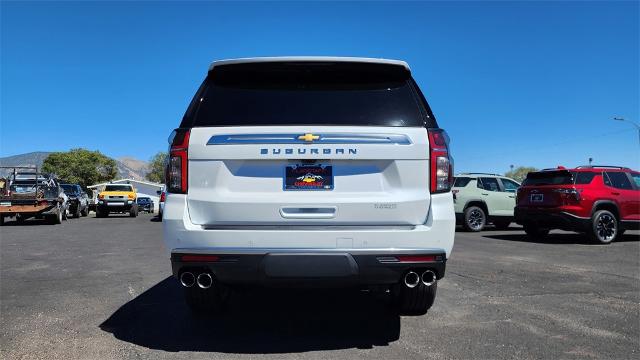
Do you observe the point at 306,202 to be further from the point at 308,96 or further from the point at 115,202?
the point at 115,202

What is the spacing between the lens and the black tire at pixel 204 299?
4090 millimetres

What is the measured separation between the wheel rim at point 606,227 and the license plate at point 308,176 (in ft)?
31.7

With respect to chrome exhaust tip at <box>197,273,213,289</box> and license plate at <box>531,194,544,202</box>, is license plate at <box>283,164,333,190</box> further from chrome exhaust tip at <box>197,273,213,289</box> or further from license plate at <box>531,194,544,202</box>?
license plate at <box>531,194,544,202</box>

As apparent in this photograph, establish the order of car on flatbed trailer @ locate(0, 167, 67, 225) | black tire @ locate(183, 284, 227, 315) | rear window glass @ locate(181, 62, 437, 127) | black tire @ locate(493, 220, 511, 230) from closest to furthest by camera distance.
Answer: rear window glass @ locate(181, 62, 437, 127), black tire @ locate(183, 284, 227, 315), black tire @ locate(493, 220, 511, 230), car on flatbed trailer @ locate(0, 167, 67, 225)

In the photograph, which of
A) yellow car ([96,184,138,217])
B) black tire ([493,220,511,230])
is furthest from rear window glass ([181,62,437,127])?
yellow car ([96,184,138,217])

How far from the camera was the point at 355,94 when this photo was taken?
147 inches

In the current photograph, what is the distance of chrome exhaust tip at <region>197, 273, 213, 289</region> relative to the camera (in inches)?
140

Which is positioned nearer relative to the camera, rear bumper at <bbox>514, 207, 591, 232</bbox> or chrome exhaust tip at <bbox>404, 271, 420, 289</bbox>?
chrome exhaust tip at <bbox>404, 271, 420, 289</bbox>

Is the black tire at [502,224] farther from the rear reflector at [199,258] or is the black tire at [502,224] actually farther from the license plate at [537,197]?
the rear reflector at [199,258]

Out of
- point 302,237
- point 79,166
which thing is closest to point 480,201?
point 302,237

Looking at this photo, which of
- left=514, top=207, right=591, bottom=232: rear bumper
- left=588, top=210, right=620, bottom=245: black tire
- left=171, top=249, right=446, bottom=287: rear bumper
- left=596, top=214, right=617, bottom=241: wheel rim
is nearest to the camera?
left=171, top=249, right=446, bottom=287: rear bumper

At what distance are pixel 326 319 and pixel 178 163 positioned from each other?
6.31 ft

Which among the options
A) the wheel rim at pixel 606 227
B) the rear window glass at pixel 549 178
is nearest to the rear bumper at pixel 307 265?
the rear window glass at pixel 549 178

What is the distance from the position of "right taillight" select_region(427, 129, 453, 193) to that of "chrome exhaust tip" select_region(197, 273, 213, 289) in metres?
1.67
